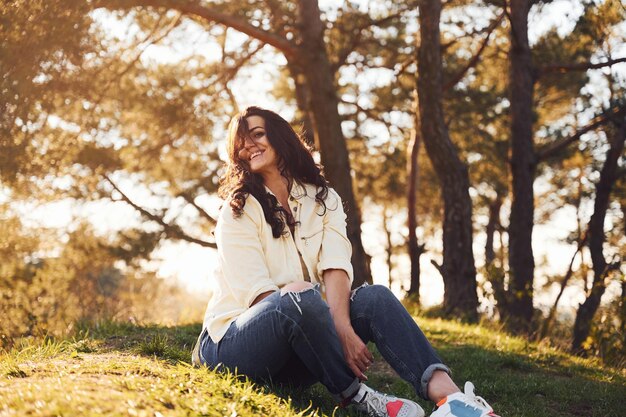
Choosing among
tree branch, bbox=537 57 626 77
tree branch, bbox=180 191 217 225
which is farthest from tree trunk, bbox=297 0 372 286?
tree branch, bbox=180 191 217 225

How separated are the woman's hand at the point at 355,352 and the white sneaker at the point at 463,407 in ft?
1.26

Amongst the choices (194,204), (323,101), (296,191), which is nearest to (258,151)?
(296,191)

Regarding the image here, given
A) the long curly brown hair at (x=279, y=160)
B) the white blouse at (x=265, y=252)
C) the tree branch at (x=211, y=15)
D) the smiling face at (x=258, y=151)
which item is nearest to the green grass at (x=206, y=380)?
the white blouse at (x=265, y=252)

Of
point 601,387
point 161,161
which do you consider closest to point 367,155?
point 161,161

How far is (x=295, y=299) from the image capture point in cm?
298

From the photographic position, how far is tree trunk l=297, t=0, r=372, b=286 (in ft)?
26.6

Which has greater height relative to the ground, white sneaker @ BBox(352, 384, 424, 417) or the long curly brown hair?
the long curly brown hair

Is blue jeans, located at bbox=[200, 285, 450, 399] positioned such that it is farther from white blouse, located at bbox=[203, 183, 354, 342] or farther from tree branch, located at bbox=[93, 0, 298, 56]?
tree branch, located at bbox=[93, 0, 298, 56]

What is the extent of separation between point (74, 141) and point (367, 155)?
27.6 ft

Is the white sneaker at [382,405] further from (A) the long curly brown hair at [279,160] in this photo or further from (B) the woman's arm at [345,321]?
(A) the long curly brown hair at [279,160]

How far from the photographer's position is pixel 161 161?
12023mm

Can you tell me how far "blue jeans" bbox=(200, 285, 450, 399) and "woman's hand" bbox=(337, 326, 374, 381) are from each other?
0.04m

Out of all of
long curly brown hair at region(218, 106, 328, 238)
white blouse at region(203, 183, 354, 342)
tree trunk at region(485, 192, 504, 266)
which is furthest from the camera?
tree trunk at region(485, 192, 504, 266)

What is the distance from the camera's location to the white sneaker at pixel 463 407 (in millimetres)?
2814
